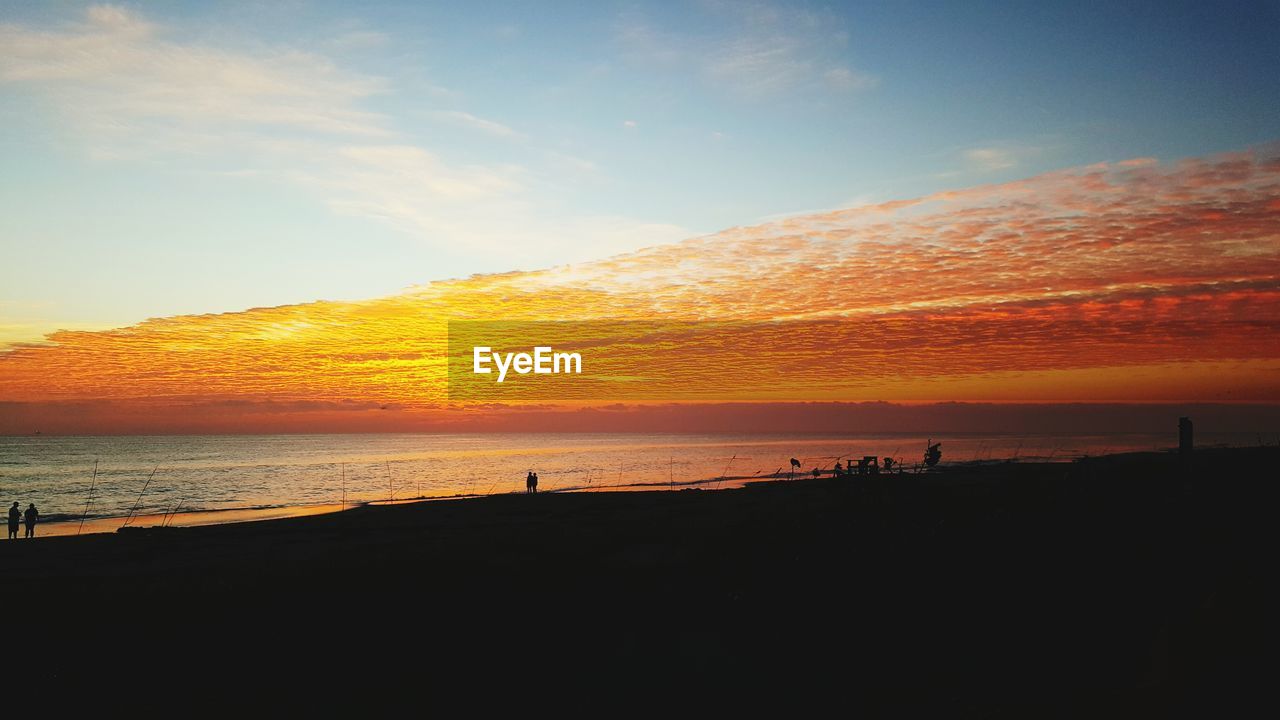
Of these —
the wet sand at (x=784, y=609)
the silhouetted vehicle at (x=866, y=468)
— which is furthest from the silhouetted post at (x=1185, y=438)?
the silhouetted vehicle at (x=866, y=468)

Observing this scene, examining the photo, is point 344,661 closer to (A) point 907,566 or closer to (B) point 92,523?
(A) point 907,566

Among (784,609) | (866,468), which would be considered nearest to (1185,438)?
(866,468)

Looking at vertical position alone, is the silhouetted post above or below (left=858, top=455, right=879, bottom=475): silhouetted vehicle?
above

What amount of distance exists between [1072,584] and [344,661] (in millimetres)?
14373

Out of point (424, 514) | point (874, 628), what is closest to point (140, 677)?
point (874, 628)

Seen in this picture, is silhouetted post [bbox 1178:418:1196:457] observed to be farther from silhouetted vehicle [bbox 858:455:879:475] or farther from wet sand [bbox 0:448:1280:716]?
silhouetted vehicle [bbox 858:455:879:475]

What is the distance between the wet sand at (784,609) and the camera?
10.7m

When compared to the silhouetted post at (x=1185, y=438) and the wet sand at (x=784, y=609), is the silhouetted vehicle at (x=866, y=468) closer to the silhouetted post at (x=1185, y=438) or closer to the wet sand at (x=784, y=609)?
the wet sand at (x=784, y=609)

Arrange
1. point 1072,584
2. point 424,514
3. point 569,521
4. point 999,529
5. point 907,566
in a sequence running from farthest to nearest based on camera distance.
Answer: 1. point 424,514
2. point 569,521
3. point 999,529
4. point 907,566
5. point 1072,584

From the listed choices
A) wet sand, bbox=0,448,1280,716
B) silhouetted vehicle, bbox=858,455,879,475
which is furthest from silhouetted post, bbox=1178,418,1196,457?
silhouetted vehicle, bbox=858,455,879,475

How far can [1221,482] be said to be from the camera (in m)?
26.4

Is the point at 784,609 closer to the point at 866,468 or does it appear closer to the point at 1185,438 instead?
the point at 866,468

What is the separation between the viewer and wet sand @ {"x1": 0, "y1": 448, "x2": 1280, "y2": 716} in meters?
10.7

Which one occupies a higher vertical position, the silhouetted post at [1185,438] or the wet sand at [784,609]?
the silhouetted post at [1185,438]
